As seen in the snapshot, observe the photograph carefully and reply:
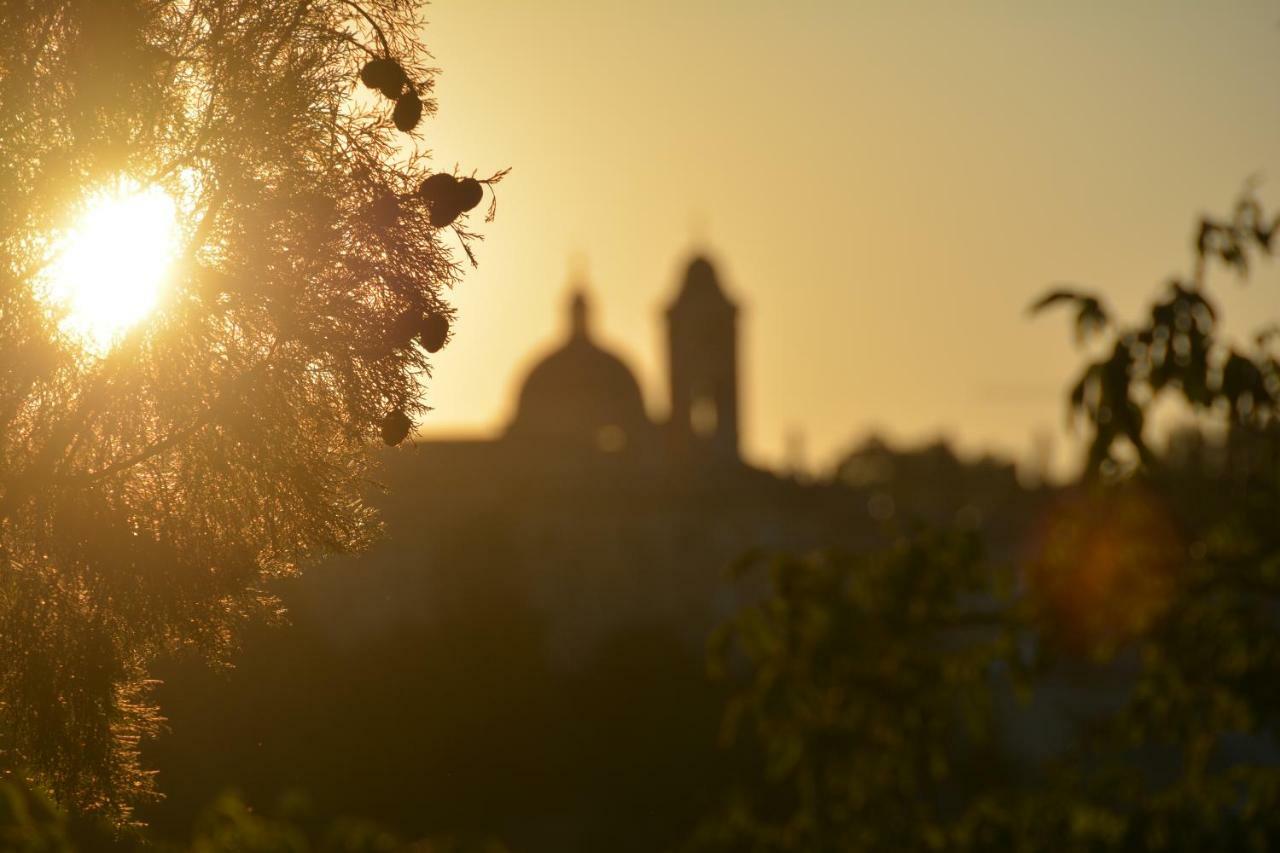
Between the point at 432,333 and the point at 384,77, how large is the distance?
449 millimetres

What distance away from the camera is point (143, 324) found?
104 inches

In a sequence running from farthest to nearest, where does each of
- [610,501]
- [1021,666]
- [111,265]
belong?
[610,501]
[1021,666]
[111,265]

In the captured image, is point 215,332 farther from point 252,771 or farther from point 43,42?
point 252,771

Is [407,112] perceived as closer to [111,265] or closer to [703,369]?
[111,265]

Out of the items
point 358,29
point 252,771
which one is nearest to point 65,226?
point 358,29

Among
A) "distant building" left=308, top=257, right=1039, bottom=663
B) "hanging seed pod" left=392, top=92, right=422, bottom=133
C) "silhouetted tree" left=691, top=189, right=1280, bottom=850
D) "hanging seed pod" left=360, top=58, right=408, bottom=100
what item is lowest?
"silhouetted tree" left=691, top=189, right=1280, bottom=850

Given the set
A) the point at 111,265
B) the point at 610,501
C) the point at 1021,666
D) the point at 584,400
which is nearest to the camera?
the point at 111,265

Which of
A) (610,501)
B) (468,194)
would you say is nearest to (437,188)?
(468,194)

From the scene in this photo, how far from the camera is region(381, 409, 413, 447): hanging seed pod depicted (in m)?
2.68

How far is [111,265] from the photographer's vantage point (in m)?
2.62

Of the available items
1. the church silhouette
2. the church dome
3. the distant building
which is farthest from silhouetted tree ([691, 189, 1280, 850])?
the church dome

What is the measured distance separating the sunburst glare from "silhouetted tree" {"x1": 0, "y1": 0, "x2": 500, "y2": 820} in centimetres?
2

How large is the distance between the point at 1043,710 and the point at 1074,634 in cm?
3793

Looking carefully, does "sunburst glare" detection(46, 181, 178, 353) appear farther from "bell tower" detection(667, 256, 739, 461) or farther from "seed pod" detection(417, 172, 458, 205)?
"bell tower" detection(667, 256, 739, 461)
